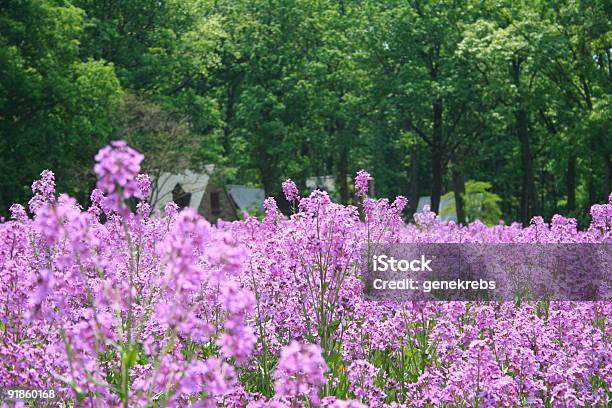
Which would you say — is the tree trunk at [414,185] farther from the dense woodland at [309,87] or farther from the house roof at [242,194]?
the house roof at [242,194]

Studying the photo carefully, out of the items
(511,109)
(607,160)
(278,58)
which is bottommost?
(607,160)

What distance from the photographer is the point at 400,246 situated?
1037 centimetres

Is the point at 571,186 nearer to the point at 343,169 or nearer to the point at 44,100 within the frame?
the point at 343,169

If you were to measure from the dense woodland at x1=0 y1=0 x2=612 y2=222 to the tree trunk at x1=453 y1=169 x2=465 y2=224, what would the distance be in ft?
0.51

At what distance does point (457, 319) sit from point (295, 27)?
156 feet

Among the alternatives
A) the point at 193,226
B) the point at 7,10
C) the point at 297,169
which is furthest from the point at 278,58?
the point at 193,226

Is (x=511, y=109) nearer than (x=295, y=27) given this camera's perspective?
Yes

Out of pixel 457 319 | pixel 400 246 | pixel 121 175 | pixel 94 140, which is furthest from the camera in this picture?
pixel 94 140

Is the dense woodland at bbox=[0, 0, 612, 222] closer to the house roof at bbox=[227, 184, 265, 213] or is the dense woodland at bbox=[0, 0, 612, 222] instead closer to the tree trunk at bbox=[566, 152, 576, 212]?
the tree trunk at bbox=[566, 152, 576, 212]

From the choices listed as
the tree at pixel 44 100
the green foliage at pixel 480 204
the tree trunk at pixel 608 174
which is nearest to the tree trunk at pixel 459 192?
the green foliage at pixel 480 204

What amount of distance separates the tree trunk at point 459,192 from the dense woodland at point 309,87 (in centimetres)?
15

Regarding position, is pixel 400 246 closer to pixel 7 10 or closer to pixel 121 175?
pixel 121 175

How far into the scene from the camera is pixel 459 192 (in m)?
47.3

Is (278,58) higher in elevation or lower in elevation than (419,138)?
higher
